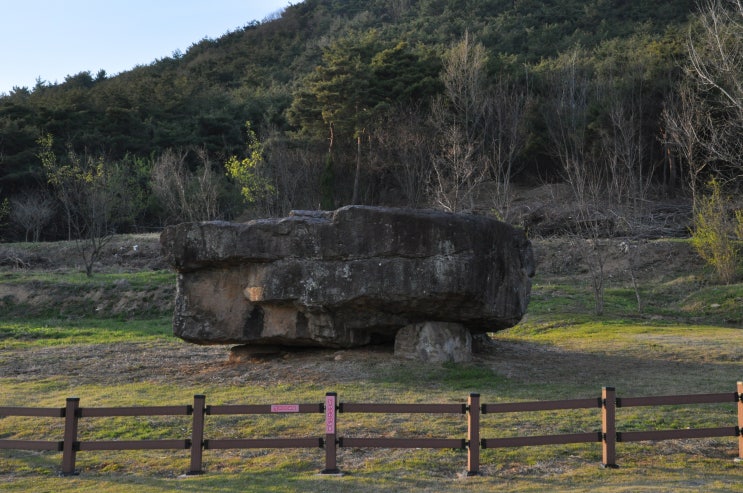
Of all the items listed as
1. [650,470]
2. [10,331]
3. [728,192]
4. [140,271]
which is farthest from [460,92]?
[650,470]

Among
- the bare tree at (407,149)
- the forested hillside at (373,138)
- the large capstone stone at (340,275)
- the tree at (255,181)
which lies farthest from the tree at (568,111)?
the large capstone stone at (340,275)

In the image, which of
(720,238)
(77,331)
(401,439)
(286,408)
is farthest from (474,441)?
(720,238)

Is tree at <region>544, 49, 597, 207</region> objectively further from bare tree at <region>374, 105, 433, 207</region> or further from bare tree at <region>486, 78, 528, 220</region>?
bare tree at <region>374, 105, 433, 207</region>

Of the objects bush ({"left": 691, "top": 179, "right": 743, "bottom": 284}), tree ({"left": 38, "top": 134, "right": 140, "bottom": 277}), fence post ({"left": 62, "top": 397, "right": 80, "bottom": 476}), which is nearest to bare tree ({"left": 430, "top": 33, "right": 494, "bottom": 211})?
bush ({"left": 691, "top": 179, "right": 743, "bottom": 284})

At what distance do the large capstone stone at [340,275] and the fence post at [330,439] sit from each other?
19.3 feet

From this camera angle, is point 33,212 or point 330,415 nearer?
point 330,415

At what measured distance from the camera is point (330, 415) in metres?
11.7

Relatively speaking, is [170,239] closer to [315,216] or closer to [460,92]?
[315,216]

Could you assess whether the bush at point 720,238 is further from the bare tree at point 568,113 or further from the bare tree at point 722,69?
the bare tree at point 568,113

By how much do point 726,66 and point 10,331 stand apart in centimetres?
2533

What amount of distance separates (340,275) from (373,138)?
34.8 m

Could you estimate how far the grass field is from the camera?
11.4 metres

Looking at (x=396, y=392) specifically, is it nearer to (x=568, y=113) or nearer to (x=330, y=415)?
(x=330, y=415)

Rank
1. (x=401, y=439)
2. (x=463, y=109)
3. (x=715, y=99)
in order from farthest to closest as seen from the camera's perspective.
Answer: (x=463, y=109)
(x=715, y=99)
(x=401, y=439)
